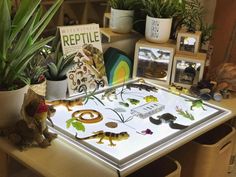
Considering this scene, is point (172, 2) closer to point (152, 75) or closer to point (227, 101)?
point (152, 75)

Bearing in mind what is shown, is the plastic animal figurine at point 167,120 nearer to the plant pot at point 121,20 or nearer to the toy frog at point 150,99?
the toy frog at point 150,99

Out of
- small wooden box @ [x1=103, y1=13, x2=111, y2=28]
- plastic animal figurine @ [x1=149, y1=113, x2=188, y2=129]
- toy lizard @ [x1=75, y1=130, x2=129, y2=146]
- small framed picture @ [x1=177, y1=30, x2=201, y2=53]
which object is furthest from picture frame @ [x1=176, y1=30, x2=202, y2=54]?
toy lizard @ [x1=75, y1=130, x2=129, y2=146]

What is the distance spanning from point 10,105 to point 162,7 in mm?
890

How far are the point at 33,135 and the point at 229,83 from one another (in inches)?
38.9

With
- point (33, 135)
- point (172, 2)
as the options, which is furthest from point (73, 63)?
point (172, 2)

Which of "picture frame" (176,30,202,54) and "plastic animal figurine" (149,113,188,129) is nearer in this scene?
"plastic animal figurine" (149,113,188,129)

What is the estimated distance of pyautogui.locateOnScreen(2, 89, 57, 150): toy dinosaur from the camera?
115 centimetres

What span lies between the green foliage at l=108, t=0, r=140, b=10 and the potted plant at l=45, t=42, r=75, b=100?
40 cm

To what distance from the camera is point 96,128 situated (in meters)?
1.29

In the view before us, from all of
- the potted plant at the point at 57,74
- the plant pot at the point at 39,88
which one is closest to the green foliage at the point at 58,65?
the potted plant at the point at 57,74

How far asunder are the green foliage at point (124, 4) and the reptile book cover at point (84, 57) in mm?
175

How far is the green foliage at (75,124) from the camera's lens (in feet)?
4.19

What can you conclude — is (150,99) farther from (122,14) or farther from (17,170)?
(17,170)

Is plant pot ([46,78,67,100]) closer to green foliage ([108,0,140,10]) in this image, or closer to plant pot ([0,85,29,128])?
plant pot ([0,85,29,128])
